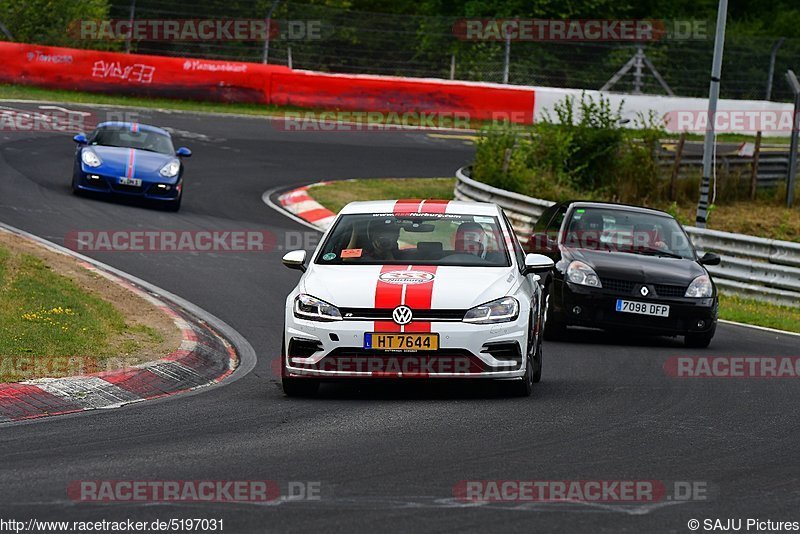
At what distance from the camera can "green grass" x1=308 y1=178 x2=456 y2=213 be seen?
25.4 metres

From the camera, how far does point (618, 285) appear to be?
13.7m

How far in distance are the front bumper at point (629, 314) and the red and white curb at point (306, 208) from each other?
31.5 feet

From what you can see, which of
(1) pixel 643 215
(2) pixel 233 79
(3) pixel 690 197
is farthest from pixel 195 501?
(2) pixel 233 79

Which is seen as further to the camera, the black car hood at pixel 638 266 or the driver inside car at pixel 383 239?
the black car hood at pixel 638 266

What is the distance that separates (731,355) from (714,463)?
627cm

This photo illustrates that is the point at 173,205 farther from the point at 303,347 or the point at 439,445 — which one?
the point at 439,445

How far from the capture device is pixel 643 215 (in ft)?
48.8

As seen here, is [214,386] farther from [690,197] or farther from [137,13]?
[137,13]

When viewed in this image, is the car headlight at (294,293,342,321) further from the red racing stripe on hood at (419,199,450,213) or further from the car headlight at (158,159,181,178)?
the car headlight at (158,159,181,178)
